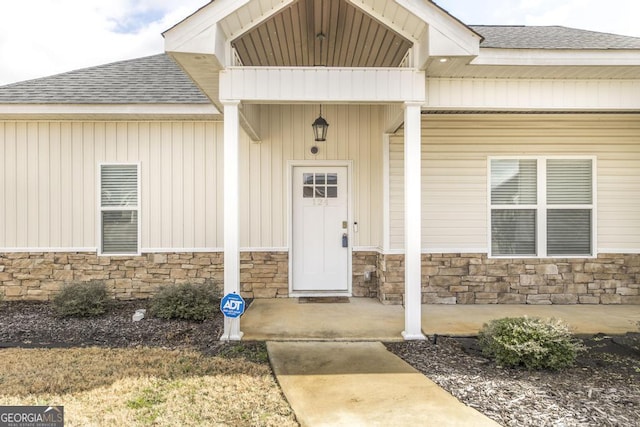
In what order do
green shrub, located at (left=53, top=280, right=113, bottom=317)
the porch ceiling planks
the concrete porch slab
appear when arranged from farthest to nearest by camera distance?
green shrub, located at (left=53, top=280, right=113, bottom=317) < the porch ceiling planks < the concrete porch slab

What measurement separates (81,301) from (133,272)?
3.49 ft

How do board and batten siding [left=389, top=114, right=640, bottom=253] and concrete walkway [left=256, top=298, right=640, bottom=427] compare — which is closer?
concrete walkway [left=256, top=298, right=640, bottom=427]

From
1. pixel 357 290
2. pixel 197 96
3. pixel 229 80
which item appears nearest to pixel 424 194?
pixel 357 290

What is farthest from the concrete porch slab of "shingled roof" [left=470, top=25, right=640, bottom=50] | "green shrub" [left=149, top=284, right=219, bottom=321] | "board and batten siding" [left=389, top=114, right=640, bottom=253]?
"shingled roof" [left=470, top=25, right=640, bottom=50]

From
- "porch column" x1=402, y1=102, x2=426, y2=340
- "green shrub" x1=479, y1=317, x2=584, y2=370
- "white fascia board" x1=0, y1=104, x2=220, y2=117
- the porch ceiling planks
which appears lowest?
"green shrub" x1=479, y1=317, x2=584, y2=370

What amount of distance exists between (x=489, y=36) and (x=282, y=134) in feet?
12.0

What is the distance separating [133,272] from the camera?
250 inches

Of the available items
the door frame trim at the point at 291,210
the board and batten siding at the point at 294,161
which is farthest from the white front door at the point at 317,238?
the board and batten siding at the point at 294,161

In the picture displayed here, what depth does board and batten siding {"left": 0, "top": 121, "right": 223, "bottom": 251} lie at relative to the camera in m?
6.33

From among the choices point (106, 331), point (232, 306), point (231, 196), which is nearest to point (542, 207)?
point (231, 196)

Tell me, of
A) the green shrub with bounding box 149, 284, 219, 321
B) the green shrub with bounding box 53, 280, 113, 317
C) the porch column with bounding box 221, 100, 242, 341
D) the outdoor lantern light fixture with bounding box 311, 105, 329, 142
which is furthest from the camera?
the outdoor lantern light fixture with bounding box 311, 105, 329, 142

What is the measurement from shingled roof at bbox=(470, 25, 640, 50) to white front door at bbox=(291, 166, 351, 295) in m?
3.01

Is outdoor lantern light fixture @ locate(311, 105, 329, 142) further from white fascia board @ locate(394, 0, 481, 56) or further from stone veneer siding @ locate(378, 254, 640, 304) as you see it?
white fascia board @ locate(394, 0, 481, 56)

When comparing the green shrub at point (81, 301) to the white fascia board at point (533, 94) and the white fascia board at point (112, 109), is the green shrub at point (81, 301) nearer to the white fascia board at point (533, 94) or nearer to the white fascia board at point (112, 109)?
the white fascia board at point (112, 109)
